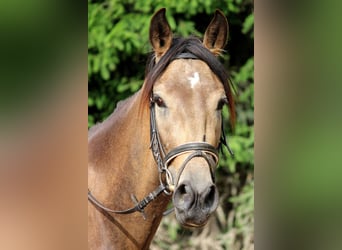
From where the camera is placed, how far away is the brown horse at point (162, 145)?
100cm

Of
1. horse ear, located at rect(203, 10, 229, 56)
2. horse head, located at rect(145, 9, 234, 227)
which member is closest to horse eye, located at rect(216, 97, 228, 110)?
horse head, located at rect(145, 9, 234, 227)

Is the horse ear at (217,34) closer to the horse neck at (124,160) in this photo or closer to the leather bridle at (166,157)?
the leather bridle at (166,157)

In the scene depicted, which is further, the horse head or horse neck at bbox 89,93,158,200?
horse neck at bbox 89,93,158,200

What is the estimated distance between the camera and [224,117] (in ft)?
3.59

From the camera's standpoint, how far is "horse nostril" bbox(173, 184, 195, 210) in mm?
976

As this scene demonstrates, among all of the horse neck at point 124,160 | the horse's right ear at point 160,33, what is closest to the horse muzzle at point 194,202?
the horse neck at point 124,160

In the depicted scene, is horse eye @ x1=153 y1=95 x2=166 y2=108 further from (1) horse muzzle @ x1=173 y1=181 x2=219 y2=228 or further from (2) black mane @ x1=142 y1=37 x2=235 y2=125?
(1) horse muzzle @ x1=173 y1=181 x2=219 y2=228

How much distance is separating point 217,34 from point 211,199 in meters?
0.37

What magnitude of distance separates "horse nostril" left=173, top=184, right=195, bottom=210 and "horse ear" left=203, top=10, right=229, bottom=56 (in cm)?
31

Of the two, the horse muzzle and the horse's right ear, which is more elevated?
the horse's right ear

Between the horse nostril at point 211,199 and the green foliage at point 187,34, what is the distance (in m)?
0.16
